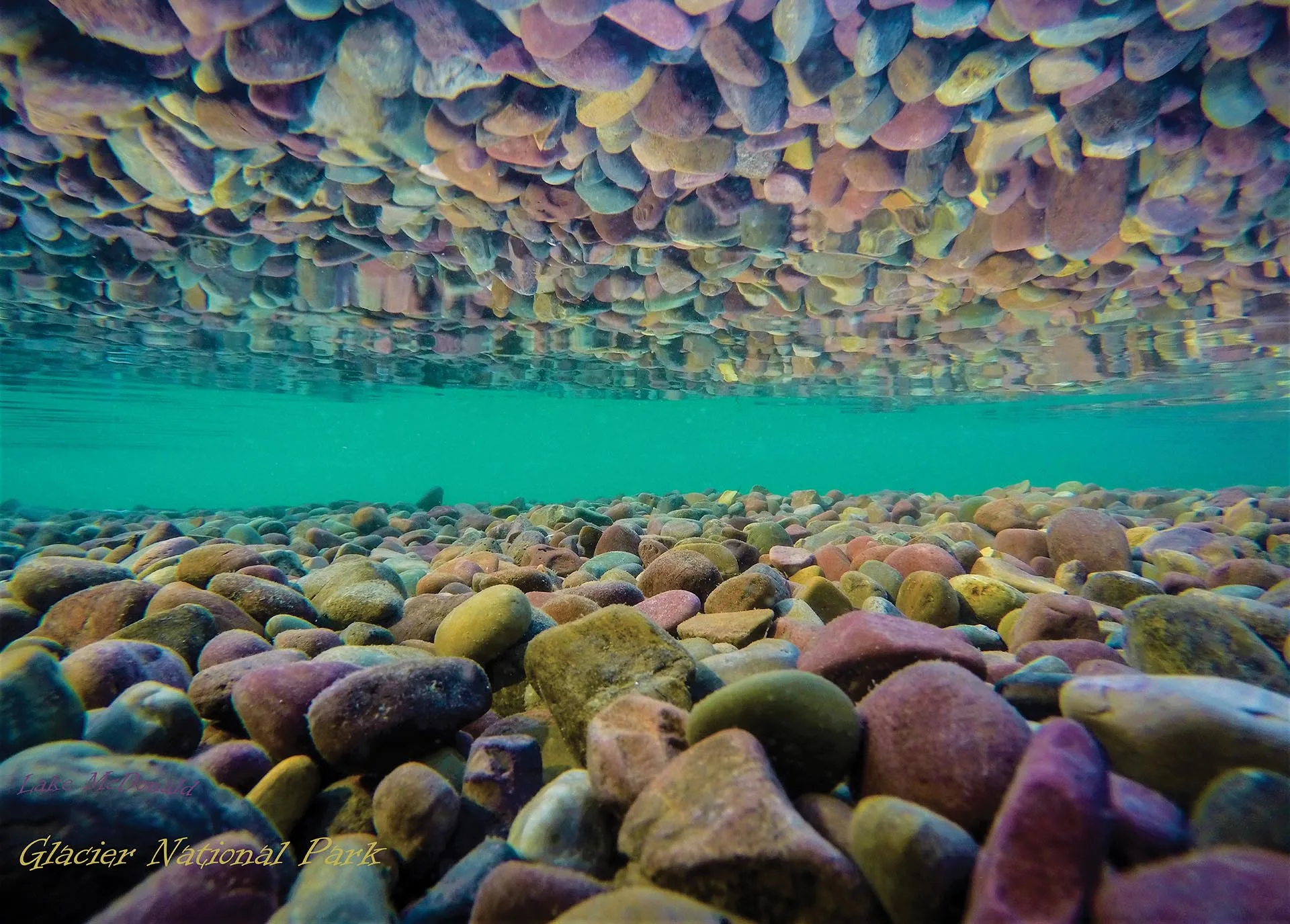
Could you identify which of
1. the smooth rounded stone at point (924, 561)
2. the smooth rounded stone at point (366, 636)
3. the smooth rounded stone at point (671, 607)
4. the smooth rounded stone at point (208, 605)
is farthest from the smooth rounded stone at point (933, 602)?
the smooth rounded stone at point (208, 605)

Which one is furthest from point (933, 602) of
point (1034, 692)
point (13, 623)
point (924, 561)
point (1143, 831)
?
point (13, 623)

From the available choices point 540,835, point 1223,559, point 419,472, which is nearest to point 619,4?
point 540,835

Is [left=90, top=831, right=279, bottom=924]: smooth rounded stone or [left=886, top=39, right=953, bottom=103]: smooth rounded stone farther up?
A: [left=886, top=39, right=953, bottom=103]: smooth rounded stone

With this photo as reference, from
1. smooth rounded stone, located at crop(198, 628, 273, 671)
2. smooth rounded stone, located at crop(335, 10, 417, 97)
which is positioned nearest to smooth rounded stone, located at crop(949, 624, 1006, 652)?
smooth rounded stone, located at crop(198, 628, 273, 671)

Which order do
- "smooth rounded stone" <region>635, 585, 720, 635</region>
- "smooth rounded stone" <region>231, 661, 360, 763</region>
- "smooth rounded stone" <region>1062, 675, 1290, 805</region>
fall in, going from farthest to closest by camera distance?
1. "smooth rounded stone" <region>635, 585, 720, 635</region>
2. "smooth rounded stone" <region>231, 661, 360, 763</region>
3. "smooth rounded stone" <region>1062, 675, 1290, 805</region>

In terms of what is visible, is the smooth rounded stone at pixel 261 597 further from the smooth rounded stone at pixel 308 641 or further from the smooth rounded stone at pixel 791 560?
the smooth rounded stone at pixel 791 560

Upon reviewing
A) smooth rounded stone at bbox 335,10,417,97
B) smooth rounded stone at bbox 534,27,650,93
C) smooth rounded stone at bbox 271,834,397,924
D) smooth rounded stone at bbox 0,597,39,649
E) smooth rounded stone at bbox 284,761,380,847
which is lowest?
smooth rounded stone at bbox 284,761,380,847

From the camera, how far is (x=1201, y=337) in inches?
319

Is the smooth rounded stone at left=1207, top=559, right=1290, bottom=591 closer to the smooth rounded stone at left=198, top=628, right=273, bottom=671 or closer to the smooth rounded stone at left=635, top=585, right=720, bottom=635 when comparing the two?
the smooth rounded stone at left=635, top=585, right=720, bottom=635

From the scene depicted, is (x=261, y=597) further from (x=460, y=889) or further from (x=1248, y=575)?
(x=1248, y=575)

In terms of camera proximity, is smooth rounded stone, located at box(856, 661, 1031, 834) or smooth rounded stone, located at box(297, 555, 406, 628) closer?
smooth rounded stone, located at box(856, 661, 1031, 834)

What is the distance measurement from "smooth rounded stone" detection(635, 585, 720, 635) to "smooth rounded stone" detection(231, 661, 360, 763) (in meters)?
1.20

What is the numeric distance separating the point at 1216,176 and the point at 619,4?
362cm

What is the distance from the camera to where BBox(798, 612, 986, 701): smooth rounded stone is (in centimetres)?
157
